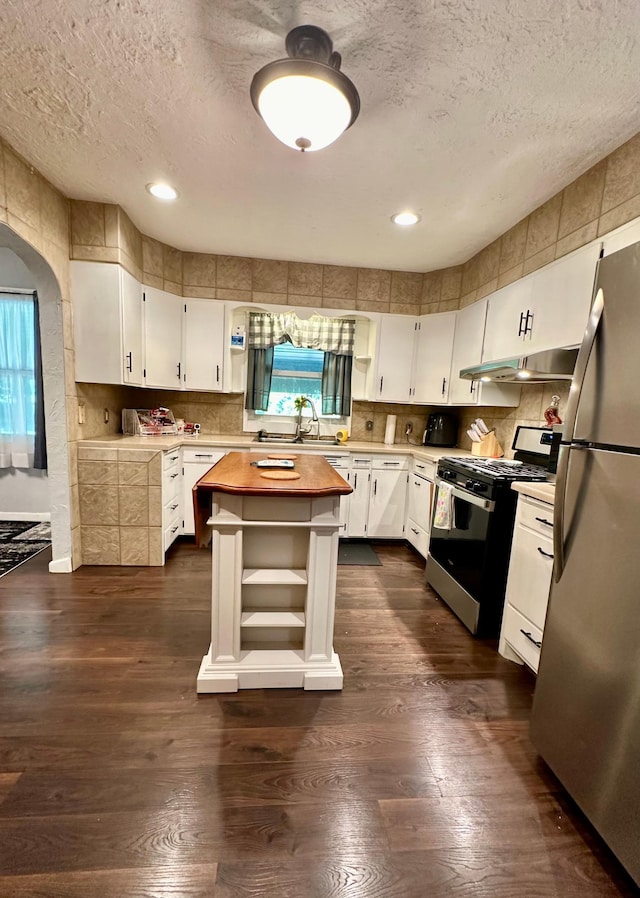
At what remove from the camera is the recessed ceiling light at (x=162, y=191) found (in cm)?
236

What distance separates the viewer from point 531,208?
2.43 metres

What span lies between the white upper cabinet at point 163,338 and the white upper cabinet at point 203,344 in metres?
0.07

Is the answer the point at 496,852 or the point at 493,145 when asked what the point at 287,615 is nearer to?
the point at 496,852

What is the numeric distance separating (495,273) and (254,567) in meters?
2.85

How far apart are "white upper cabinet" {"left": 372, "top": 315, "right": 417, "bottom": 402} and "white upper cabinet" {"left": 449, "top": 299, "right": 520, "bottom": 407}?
443mm

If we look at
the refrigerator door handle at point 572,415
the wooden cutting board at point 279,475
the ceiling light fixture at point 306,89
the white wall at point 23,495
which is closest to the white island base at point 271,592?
the wooden cutting board at point 279,475

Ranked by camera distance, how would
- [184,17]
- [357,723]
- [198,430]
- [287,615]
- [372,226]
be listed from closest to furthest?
[184,17] < [357,723] < [287,615] < [372,226] < [198,430]

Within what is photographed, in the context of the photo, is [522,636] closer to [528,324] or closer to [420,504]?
[420,504]

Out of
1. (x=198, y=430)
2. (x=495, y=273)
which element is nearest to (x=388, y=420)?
(x=495, y=273)

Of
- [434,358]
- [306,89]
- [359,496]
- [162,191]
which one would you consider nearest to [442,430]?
[434,358]

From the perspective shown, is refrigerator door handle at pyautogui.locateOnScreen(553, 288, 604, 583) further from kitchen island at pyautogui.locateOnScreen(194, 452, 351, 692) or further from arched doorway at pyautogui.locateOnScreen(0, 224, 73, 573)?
arched doorway at pyautogui.locateOnScreen(0, 224, 73, 573)

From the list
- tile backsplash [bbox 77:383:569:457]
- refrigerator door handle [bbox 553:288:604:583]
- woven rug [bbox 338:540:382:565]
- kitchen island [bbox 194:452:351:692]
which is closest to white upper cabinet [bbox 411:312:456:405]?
tile backsplash [bbox 77:383:569:457]

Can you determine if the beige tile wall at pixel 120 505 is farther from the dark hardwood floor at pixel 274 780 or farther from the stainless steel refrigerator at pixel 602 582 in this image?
the stainless steel refrigerator at pixel 602 582

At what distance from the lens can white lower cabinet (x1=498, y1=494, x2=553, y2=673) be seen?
1.72 meters
